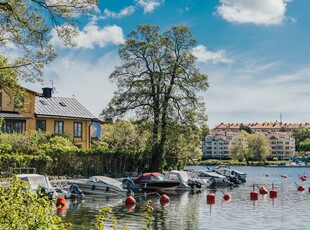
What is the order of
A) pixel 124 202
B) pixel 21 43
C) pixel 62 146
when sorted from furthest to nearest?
pixel 62 146 → pixel 124 202 → pixel 21 43

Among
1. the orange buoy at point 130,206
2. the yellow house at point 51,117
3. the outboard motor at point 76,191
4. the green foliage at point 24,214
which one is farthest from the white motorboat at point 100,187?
the green foliage at point 24,214

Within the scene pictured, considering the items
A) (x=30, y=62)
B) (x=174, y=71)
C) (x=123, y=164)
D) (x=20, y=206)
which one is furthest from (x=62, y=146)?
(x=20, y=206)

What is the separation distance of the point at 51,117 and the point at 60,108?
2949 mm

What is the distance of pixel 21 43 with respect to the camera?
20.8 metres

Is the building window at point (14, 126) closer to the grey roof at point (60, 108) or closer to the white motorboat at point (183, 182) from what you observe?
the grey roof at point (60, 108)

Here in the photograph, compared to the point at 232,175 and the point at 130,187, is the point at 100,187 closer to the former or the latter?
the point at 130,187

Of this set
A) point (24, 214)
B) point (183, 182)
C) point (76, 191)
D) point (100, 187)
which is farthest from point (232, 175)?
point (24, 214)

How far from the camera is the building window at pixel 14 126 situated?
168 ft

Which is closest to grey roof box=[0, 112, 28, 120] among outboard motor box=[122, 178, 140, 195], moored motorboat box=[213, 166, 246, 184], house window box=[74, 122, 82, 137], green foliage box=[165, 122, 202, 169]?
house window box=[74, 122, 82, 137]

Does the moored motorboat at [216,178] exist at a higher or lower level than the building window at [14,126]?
lower

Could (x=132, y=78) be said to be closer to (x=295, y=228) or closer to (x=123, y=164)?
(x=123, y=164)

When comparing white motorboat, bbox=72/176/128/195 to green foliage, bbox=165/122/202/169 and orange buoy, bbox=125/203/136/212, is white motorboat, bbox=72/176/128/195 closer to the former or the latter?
orange buoy, bbox=125/203/136/212

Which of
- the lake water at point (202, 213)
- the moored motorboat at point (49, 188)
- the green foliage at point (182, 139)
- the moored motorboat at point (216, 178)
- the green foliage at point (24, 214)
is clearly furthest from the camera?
the moored motorboat at point (216, 178)

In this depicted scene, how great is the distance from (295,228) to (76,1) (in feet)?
55.0
